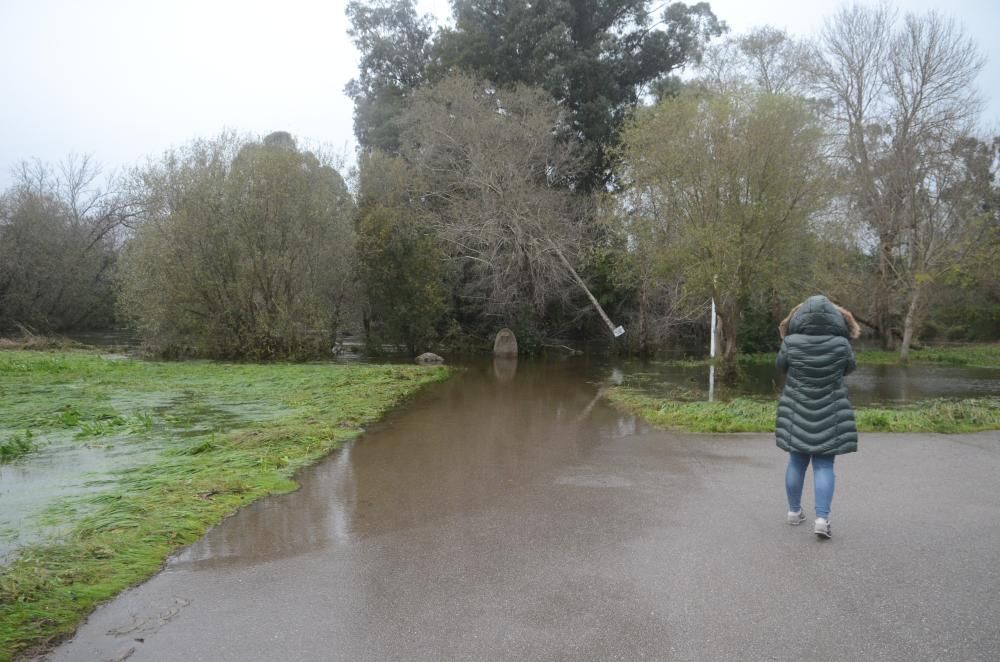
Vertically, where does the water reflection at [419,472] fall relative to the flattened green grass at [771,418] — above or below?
below

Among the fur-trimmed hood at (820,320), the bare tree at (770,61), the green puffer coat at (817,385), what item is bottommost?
the green puffer coat at (817,385)

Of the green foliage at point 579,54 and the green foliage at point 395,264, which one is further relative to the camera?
the green foliage at point 579,54

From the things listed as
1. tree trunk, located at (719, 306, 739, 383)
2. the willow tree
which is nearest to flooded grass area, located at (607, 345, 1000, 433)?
tree trunk, located at (719, 306, 739, 383)

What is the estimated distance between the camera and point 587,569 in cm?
477

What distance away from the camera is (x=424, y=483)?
735 cm

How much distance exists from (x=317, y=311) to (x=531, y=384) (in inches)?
363

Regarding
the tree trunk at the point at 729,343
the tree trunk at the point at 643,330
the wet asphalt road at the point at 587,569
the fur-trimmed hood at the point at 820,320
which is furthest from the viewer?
the tree trunk at the point at 643,330

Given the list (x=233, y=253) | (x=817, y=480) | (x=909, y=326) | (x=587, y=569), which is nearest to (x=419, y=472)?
(x=587, y=569)

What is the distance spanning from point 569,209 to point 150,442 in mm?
23285

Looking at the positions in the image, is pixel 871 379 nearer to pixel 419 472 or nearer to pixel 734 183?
pixel 734 183

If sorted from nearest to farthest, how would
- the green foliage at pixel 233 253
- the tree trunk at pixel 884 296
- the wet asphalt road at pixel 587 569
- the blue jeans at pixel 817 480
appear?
the wet asphalt road at pixel 587 569 → the blue jeans at pixel 817 480 → the green foliage at pixel 233 253 → the tree trunk at pixel 884 296

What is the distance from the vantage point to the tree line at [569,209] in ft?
55.0

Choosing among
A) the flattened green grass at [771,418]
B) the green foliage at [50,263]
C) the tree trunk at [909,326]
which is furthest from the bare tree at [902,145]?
the green foliage at [50,263]

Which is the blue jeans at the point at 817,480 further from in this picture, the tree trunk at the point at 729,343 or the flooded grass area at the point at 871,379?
the tree trunk at the point at 729,343
